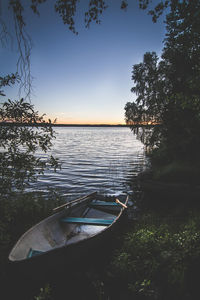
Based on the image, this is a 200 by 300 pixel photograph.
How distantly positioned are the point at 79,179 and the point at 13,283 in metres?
12.7

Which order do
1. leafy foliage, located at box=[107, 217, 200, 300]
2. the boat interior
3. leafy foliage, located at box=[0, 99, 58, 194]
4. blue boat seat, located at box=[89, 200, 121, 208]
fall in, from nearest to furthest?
leafy foliage, located at box=[107, 217, 200, 300] → leafy foliage, located at box=[0, 99, 58, 194] → the boat interior → blue boat seat, located at box=[89, 200, 121, 208]

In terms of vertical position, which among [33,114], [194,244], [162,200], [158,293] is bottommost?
[162,200]

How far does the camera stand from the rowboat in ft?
14.5

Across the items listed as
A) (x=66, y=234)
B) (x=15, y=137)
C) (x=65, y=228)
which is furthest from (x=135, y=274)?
(x=15, y=137)

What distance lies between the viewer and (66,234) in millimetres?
6305

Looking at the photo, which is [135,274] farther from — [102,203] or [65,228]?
[102,203]

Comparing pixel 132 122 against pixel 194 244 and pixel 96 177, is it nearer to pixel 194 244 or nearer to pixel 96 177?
pixel 96 177

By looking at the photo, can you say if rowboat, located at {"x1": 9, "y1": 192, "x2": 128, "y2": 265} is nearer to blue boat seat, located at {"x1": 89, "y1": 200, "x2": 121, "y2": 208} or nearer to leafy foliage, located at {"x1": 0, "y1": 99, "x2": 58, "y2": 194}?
blue boat seat, located at {"x1": 89, "y1": 200, "x2": 121, "y2": 208}

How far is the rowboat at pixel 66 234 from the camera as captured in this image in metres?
4.43

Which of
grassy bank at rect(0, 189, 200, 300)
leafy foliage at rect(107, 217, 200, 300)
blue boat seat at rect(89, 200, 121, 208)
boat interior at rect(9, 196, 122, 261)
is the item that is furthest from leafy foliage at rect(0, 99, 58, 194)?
blue boat seat at rect(89, 200, 121, 208)

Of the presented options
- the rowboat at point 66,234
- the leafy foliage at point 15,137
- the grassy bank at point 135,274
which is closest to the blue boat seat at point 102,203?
the rowboat at point 66,234

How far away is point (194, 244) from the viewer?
4.87 metres

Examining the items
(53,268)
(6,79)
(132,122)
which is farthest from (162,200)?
(132,122)

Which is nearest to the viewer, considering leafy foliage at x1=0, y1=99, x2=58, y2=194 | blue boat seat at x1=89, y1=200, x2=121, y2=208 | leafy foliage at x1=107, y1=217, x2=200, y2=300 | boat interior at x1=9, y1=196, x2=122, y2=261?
leafy foliage at x1=107, y1=217, x2=200, y2=300
